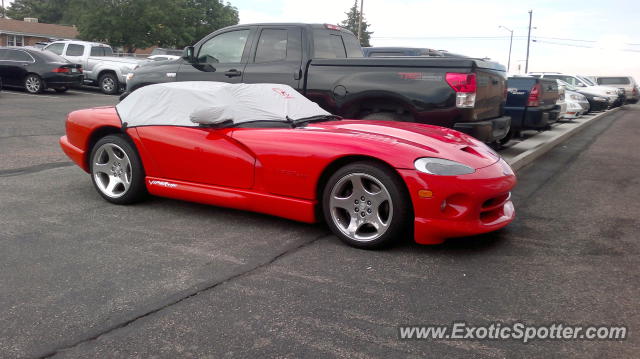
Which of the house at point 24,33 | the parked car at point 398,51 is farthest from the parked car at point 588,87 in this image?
the house at point 24,33

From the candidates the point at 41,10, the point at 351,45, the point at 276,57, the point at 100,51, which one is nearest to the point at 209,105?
the point at 276,57

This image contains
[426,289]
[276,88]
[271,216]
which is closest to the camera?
[426,289]

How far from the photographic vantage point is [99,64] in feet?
68.0

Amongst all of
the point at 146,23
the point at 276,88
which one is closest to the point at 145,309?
the point at 276,88

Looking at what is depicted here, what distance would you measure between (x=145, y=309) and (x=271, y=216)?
204cm

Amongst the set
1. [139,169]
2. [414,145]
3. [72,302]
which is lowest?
[72,302]

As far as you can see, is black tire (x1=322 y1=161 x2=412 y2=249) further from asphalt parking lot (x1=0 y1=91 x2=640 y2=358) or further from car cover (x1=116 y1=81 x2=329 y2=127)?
car cover (x1=116 y1=81 x2=329 y2=127)

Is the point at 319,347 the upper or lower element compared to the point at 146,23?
lower

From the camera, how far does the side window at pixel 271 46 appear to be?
7520 millimetres

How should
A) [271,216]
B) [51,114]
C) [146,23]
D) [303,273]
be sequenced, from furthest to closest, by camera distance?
[146,23], [51,114], [271,216], [303,273]

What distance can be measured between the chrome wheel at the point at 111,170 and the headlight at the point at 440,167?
9.24 feet

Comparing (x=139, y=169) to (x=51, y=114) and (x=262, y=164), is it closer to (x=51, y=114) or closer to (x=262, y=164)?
(x=262, y=164)

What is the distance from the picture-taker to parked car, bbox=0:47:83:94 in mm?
18297

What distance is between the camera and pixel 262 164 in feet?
15.0
